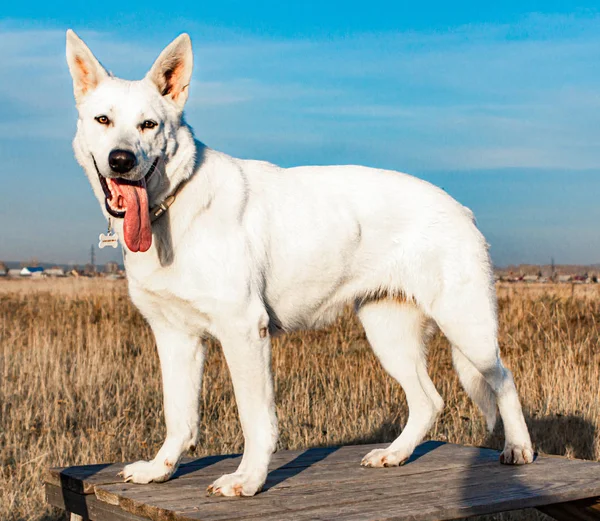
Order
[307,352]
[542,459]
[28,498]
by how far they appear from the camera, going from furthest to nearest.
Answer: [307,352] < [28,498] < [542,459]

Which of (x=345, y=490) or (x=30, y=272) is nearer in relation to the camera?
(x=345, y=490)

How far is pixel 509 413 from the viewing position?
13.5ft

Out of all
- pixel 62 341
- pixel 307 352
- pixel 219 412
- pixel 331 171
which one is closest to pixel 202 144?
pixel 331 171

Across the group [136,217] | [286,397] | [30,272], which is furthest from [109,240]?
[30,272]

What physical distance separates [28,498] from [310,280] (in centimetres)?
229

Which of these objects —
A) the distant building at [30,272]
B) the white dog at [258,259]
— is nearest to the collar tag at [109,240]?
the white dog at [258,259]

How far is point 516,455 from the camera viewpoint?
4090 mm

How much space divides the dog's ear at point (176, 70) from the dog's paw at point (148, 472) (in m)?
1.65

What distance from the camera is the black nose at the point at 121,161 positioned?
10.0ft

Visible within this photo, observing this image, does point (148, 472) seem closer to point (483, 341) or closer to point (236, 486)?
point (236, 486)

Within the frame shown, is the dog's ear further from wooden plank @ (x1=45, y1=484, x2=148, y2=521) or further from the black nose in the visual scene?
wooden plank @ (x1=45, y1=484, x2=148, y2=521)

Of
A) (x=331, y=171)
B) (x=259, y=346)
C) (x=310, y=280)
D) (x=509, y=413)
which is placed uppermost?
(x=331, y=171)

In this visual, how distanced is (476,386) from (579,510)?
2.75 feet

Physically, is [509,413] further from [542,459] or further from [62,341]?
[62,341]
